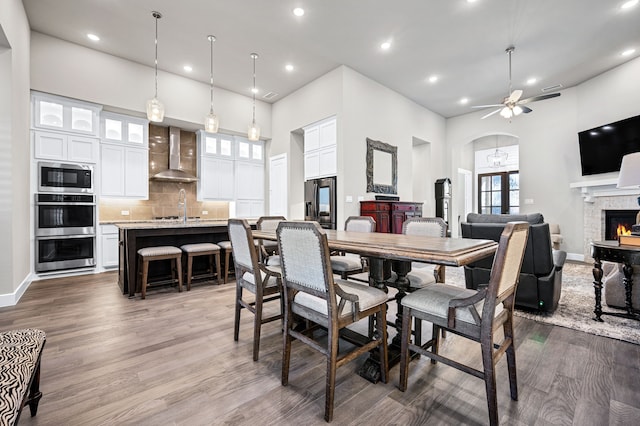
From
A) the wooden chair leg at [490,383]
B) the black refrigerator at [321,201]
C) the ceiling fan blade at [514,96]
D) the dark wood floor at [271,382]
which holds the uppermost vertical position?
the ceiling fan blade at [514,96]

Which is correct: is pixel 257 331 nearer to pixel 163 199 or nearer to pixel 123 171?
pixel 123 171

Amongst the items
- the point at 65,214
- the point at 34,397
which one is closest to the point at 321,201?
the point at 65,214

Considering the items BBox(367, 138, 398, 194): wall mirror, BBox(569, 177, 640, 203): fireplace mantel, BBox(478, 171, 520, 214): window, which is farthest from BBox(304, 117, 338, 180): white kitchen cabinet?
BBox(478, 171, 520, 214): window

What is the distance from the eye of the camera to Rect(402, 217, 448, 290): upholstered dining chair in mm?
2107

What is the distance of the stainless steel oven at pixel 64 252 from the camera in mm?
4211

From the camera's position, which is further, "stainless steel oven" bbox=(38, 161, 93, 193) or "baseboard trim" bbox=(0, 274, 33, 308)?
"stainless steel oven" bbox=(38, 161, 93, 193)

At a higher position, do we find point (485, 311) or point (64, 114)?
point (64, 114)

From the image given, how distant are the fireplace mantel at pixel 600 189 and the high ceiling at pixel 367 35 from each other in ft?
6.99

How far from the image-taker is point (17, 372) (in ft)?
3.27

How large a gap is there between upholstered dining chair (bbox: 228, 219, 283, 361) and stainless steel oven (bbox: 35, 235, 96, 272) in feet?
13.0

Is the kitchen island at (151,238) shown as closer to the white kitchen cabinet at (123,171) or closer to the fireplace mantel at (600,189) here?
the white kitchen cabinet at (123,171)

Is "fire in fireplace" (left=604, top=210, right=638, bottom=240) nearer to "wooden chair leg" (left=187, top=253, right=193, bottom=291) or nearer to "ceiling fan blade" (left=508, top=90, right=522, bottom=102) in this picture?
"ceiling fan blade" (left=508, top=90, right=522, bottom=102)

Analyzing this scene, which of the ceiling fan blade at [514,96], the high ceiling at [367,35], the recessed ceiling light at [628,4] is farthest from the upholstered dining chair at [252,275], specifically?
the recessed ceiling light at [628,4]

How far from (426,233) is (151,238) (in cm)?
351
